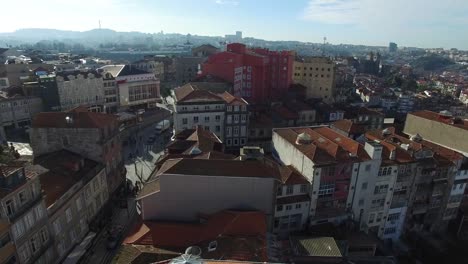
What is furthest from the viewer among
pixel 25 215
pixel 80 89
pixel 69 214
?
pixel 80 89

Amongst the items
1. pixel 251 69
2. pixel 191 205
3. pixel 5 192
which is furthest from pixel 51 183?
pixel 251 69

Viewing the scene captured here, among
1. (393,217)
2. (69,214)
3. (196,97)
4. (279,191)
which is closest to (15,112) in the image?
(196,97)

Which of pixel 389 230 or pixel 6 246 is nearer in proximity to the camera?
pixel 6 246

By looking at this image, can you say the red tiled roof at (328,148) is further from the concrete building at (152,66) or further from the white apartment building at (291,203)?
the concrete building at (152,66)

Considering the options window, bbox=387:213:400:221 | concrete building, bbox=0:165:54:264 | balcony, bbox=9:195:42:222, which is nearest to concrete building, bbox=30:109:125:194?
concrete building, bbox=0:165:54:264

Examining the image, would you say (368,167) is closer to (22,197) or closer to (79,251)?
(79,251)

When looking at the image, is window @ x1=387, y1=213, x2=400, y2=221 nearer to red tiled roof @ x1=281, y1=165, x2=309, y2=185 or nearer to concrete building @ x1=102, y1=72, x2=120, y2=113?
red tiled roof @ x1=281, y1=165, x2=309, y2=185

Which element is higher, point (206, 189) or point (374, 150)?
point (374, 150)

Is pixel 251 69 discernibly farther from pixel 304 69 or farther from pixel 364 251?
pixel 364 251
